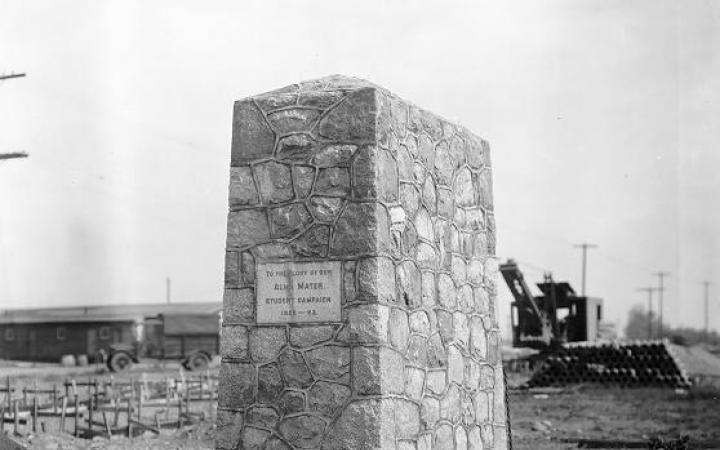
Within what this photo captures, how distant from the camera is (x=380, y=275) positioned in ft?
23.2

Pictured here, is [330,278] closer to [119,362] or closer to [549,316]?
[549,316]

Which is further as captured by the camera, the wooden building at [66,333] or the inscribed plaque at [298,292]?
the wooden building at [66,333]

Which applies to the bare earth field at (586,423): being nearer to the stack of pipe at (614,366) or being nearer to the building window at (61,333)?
the stack of pipe at (614,366)

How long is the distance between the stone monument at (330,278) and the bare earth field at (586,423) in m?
9.21

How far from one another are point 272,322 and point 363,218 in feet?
3.27

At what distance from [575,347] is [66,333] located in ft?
111

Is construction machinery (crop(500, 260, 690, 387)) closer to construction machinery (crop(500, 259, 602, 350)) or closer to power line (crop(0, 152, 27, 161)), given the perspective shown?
construction machinery (crop(500, 259, 602, 350))

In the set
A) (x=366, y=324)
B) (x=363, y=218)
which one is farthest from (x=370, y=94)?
(x=366, y=324)

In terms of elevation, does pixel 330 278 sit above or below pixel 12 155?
below

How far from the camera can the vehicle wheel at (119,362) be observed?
46.4m

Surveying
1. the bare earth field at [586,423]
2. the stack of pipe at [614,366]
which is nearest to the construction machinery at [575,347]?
the stack of pipe at [614,366]

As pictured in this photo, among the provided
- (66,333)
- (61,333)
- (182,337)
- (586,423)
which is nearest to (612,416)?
(586,423)

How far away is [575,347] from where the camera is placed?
1292 inches

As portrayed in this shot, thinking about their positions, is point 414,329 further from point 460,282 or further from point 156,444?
point 156,444
